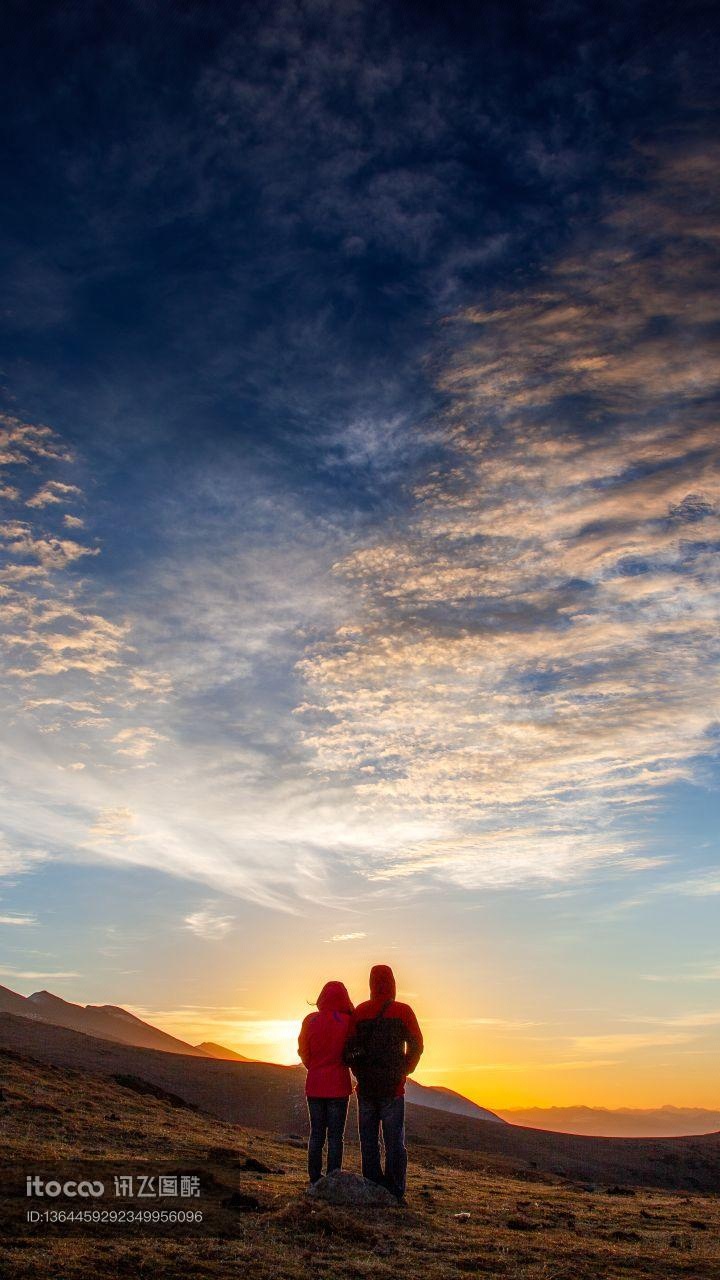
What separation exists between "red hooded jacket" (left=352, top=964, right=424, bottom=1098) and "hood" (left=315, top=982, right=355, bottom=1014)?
25 centimetres

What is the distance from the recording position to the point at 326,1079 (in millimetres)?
14188

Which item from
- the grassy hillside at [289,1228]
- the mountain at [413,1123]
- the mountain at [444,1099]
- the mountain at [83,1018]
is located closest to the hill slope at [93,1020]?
the mountain at [83,1018]

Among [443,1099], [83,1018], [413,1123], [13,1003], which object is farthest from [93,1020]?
[413,1123]

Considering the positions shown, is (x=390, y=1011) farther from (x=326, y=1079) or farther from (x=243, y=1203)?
(x=243, y=1203)

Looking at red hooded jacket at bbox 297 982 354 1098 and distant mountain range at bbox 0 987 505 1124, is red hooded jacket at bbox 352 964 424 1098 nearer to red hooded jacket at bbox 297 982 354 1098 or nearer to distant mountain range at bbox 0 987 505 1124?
red hooded jacket at bbox 297 982 354 1098

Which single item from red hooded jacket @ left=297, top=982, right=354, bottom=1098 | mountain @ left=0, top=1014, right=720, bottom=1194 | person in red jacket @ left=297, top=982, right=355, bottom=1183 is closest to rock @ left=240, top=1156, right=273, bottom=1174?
person in red jacket @ left=297, top=982, right=355, bottom=1183

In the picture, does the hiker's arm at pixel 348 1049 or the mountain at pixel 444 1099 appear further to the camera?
the mountain at pixel 444 1099

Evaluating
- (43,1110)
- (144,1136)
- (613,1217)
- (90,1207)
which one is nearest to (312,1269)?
(90,1207)

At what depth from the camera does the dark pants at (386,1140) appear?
554 inches

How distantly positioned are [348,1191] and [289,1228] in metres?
2.67

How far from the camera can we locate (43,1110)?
20906 mm

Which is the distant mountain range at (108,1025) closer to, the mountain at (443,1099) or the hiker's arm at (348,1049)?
the mountain at (443,1099)

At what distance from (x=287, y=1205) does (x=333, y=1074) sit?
86.4 inches

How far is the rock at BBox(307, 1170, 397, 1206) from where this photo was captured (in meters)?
13.4
